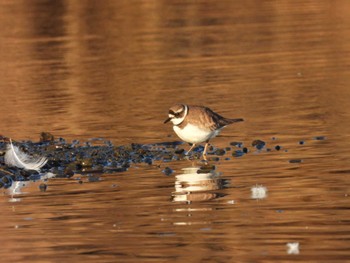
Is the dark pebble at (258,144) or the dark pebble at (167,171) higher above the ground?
the dark pebble at (258,144)

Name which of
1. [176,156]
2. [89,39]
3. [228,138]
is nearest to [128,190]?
[176,156]

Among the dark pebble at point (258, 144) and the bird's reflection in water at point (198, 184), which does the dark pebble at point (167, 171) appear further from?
the dark pebble at point (258, 144)

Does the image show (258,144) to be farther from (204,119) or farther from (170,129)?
(170,129)

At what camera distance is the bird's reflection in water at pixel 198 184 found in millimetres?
13750

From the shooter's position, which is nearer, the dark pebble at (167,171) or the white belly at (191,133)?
the dark pebble at (167,171)

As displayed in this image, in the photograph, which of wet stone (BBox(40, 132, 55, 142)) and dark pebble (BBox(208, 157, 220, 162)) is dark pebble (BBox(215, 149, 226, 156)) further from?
wet stone (BBox(40, 132, 55, 142))

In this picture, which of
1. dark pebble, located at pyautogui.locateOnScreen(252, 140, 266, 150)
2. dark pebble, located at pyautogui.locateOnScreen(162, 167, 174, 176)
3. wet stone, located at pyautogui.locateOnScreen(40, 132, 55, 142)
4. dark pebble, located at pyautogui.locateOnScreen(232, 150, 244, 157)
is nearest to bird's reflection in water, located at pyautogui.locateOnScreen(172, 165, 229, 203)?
dark pebble, located at pyautogui.locateOnScreen(162, 167, 174, 176)

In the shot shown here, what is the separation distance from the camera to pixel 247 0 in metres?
43.8

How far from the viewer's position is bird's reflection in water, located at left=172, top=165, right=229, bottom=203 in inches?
541

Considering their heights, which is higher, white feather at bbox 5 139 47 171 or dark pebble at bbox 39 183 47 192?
white feather at bbox 5 139 47 171

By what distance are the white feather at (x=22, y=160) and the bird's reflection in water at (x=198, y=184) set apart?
1.96 metres

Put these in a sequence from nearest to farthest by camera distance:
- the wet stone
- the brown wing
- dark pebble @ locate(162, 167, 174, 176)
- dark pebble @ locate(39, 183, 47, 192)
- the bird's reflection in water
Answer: the bird's reflection in water → dark pebble @ locate(39, 183, 47, 192) → dark pebble @ locate(162, 167, 174, 176) → the brown wing → the wet stone

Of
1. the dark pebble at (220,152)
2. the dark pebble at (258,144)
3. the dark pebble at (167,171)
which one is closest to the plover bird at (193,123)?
the dark pebble at (220,152)

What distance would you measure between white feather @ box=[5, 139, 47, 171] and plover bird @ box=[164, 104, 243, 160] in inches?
71.3
